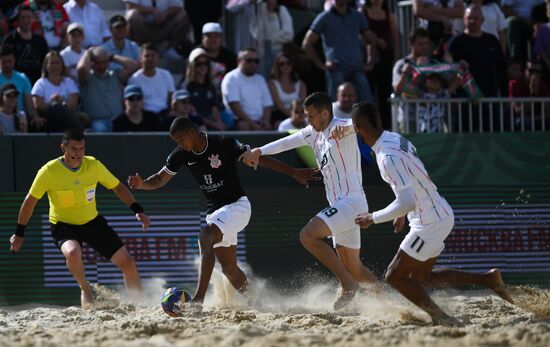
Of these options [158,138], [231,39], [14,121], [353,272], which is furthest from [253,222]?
[231,39]

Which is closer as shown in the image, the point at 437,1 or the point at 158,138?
the point at 158,138

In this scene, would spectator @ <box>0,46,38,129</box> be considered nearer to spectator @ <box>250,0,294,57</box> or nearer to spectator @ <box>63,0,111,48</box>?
spectator @ <box>63,0,111,48</box>

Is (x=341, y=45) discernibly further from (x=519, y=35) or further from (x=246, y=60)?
(x=519, y=35)

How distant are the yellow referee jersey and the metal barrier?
410 cm

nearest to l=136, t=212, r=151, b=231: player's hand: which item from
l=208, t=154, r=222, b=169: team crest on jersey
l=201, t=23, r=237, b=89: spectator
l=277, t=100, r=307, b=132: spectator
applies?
l=208, t=154, r=222, b=169: team crest on jersey

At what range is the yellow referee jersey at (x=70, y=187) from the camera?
11.1 meters

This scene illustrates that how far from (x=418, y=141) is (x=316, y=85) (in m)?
3.58

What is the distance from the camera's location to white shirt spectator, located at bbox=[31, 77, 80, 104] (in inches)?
551

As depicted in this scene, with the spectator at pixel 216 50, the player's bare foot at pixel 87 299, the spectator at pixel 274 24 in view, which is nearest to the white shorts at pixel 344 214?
the player's bare foot at pixel 87 299

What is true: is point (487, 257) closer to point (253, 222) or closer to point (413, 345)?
point (253, 222)

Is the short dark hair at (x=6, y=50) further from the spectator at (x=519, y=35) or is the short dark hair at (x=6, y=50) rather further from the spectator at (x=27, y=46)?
the spectator at (x=519, y=35)

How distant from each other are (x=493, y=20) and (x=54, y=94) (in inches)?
263

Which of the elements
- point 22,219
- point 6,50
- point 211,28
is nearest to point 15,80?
point 6,50

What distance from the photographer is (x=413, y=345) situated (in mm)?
7809
